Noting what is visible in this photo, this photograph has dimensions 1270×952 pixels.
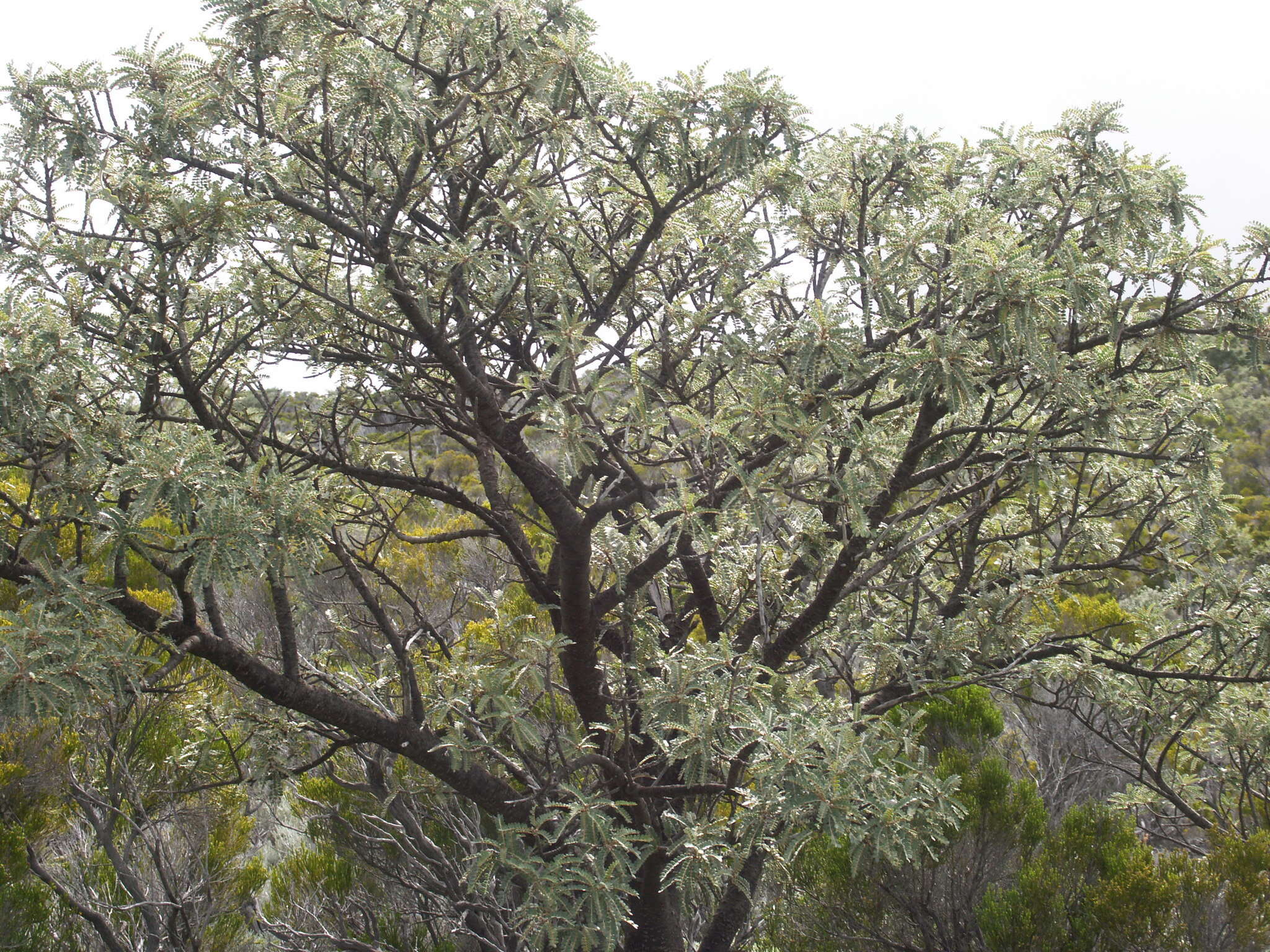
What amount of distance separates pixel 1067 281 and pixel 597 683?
6.92ft

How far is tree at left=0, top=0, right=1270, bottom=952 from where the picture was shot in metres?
2.24

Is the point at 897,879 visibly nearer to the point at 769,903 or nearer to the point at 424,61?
the point at 769,903

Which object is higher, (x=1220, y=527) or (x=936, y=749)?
(x=1220, y=527)

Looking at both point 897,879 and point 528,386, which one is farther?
point 897,879

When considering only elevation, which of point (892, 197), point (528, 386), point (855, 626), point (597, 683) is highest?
point (892, 197)

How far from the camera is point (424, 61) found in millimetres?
2643

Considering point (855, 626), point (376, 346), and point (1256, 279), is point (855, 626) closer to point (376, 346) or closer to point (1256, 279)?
point (1256, 279)

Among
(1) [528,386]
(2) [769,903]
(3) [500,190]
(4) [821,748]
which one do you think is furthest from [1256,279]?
(2) [769,903]

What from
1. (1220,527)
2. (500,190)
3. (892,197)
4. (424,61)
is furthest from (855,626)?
(424,61)

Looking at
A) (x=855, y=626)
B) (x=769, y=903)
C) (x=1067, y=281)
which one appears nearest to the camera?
(x=1067, y=281)

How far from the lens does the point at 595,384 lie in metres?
2.48

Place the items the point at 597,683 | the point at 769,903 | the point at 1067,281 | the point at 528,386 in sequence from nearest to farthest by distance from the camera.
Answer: the point at 1067,281 < the point at 528,386 < the point at 597,683 < the point at 769,903

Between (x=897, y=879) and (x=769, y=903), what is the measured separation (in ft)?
2.83

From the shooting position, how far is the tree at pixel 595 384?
7.34 feet
